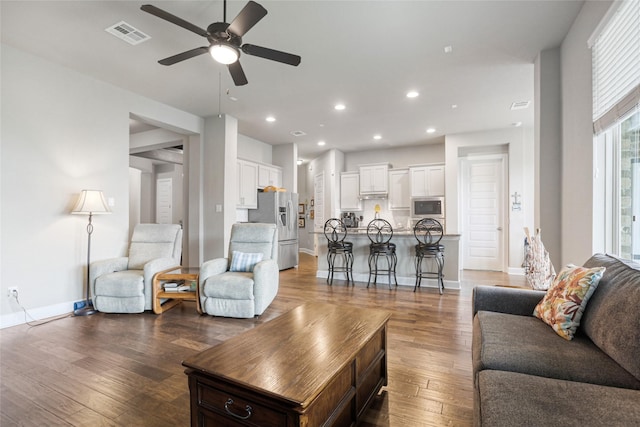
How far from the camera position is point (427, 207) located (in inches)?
268

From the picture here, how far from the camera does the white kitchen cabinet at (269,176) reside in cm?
652

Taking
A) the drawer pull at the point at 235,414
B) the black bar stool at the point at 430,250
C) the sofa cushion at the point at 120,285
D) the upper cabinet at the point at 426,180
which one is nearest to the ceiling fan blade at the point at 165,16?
the drawer pull at the point at 235,414

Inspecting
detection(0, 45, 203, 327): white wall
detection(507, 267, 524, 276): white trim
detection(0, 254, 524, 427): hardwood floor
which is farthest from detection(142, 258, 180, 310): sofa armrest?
detection(507, 267, 524, 276): white trim

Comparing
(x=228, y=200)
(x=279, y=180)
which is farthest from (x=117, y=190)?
(x=279, y=180)

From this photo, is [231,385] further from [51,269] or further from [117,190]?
[117,190]

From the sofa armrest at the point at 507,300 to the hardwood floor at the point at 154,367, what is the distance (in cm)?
50

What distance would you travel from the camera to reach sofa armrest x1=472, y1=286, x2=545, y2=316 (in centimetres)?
202

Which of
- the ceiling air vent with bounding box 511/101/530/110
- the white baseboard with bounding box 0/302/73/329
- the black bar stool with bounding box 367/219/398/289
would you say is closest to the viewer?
the white baseboard with bounding box 0/302/73/329

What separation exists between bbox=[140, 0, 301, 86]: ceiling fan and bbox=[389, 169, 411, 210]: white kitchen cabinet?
17.1 ft

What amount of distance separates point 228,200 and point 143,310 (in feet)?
7.53

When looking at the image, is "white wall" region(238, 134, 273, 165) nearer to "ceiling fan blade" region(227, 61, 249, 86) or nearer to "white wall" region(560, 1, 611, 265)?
"ceiling fan blade" region(227, 61, 249, 86)

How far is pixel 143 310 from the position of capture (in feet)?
11.4

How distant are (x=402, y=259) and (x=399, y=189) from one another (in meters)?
2.73

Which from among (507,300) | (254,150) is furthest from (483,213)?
(254,150)
